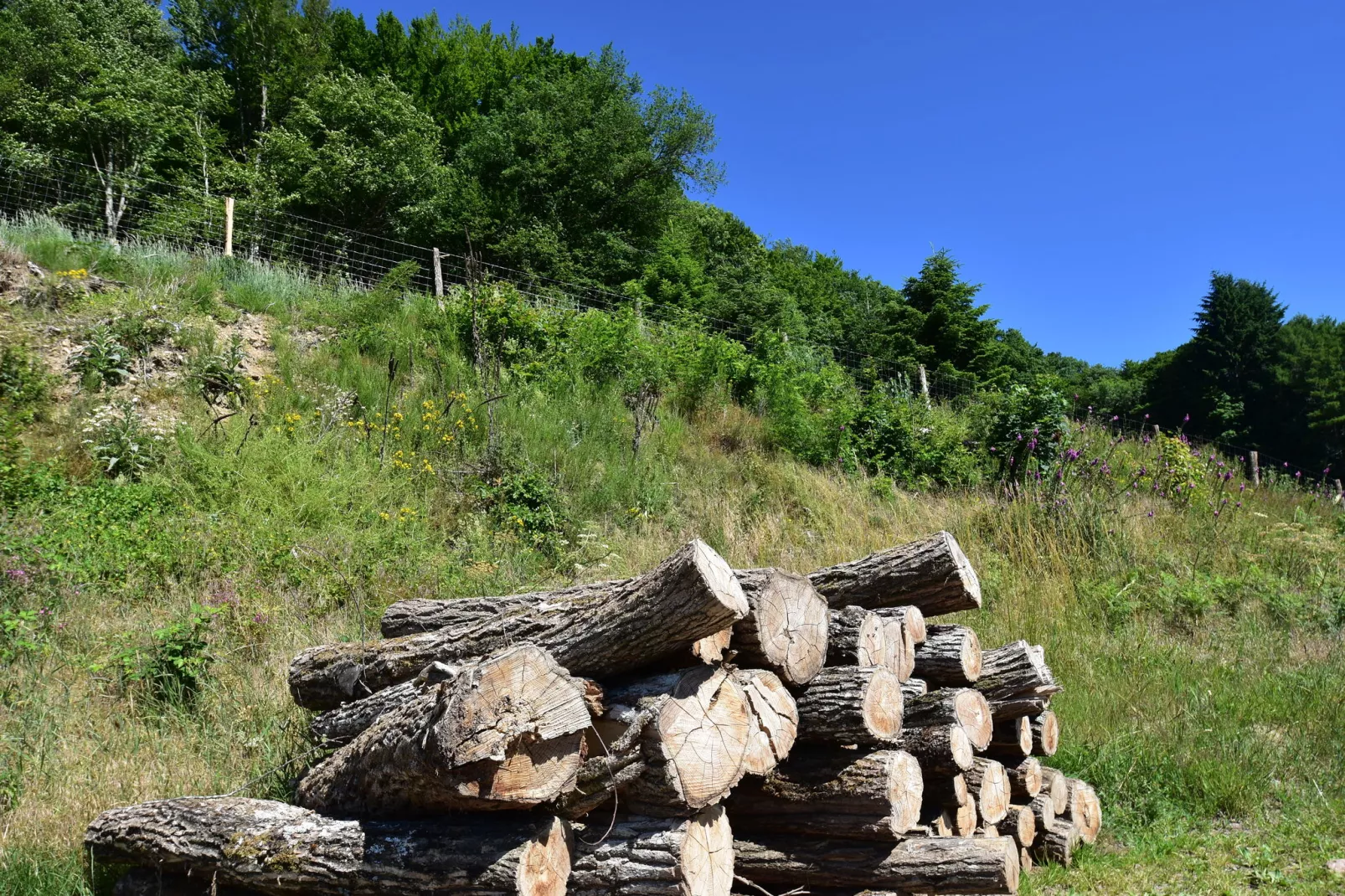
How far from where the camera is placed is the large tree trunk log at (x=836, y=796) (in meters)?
3.10

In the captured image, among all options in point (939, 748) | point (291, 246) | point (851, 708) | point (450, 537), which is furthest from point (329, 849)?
point (291, 246)

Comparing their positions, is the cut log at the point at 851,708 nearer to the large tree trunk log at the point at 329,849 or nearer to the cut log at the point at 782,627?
the cut log at the point at 782,627

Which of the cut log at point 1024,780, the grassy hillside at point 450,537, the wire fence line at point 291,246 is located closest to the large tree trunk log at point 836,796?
the cut log at point 1024,780

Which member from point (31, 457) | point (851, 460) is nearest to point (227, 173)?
point (31, 457)

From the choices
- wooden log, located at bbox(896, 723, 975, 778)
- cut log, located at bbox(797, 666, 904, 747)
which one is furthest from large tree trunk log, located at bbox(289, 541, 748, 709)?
wooden log, located at bbox(896, 723, 975, 778)

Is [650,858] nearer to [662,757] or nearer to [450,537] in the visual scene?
[662,757]

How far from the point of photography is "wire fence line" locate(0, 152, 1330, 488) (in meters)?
14.9

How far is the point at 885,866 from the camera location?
3.17 m

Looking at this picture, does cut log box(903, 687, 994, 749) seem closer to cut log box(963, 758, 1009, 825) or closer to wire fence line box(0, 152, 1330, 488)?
cut log box(963, 758, 1009, 825)

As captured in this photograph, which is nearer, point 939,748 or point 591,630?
point 591,630

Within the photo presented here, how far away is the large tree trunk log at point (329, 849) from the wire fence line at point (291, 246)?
22.0 feet

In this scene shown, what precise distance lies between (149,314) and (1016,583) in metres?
10.2

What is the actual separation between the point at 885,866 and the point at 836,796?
0.33m

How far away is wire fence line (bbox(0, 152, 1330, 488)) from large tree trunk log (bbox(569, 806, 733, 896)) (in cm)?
738
